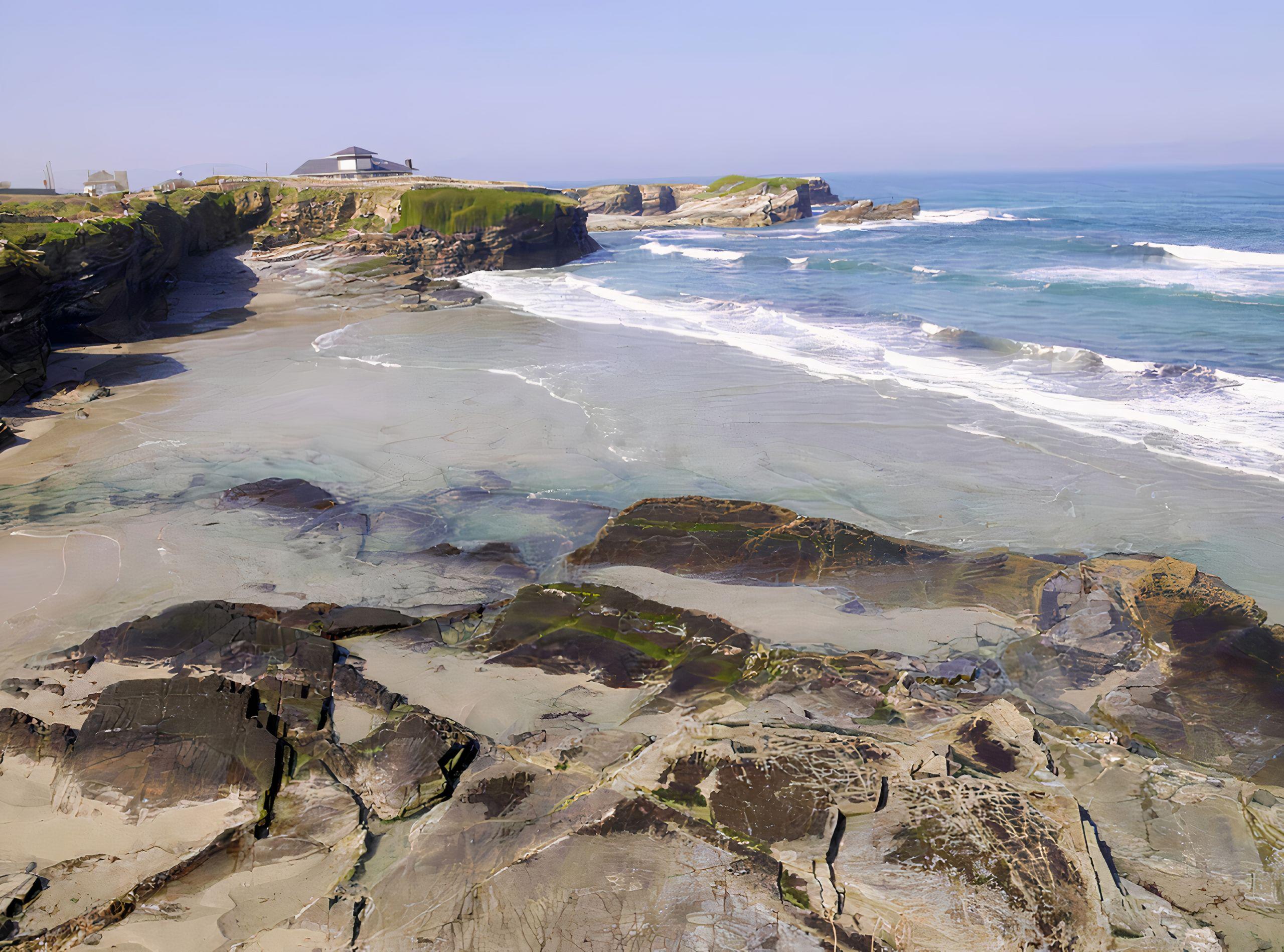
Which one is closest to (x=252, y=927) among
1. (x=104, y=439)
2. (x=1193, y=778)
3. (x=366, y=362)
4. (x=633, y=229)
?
(x=1193, y=778)

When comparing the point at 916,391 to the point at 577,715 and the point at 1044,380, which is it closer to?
the point at 1044,380

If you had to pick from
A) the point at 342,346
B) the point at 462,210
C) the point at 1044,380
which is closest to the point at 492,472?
the point at 342,346

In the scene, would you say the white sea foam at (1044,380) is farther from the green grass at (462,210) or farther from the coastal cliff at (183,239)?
the green grass at (462,210)

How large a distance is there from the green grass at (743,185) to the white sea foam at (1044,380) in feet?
188

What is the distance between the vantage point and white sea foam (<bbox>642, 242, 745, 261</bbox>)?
4750 centimetres

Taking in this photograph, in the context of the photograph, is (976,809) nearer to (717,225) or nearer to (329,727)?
(329,727)

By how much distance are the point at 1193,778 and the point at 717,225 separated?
248 ft

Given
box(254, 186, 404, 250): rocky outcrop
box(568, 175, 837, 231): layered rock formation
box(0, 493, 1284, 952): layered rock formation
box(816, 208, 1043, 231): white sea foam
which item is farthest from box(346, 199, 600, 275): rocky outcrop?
box(0, 493, 1284, 952): layered rock formation

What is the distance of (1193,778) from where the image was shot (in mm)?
6520

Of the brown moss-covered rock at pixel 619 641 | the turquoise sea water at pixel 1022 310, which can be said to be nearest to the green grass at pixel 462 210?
the turquoise sea water at pixel 1022 310

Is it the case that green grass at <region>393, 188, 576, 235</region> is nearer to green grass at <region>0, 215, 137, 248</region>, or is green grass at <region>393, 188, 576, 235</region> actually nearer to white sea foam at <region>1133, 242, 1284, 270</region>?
green grass at <region>0, 215, 137, 248</region>

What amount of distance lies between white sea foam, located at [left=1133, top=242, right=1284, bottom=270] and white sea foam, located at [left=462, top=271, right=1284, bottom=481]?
21497 millimetres

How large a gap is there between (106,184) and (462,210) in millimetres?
18841

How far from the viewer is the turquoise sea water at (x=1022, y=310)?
17125 millimetres
